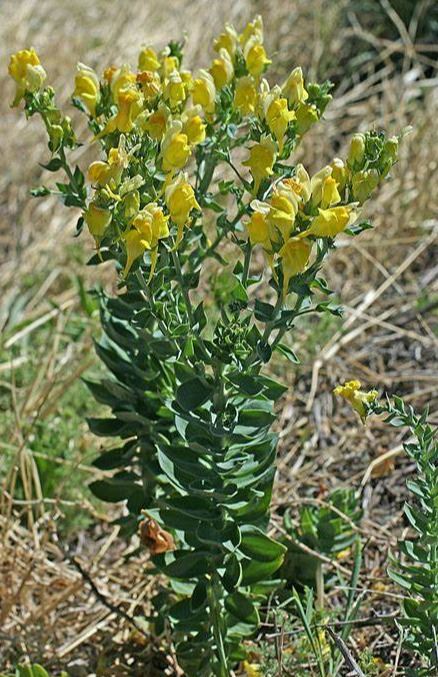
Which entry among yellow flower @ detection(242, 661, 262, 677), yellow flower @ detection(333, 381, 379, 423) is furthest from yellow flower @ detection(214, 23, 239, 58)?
yellow flower @ detection(242, 661, 262, 677)

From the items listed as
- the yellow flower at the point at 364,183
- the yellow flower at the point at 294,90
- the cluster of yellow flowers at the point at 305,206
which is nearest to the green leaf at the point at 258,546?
the cluster of yellow flowers at the point at 305,206

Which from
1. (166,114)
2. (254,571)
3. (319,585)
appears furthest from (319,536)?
(166,114)

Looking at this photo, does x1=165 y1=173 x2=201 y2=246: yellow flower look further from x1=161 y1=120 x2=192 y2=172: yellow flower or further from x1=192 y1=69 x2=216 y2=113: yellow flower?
x1=192 y1=69 x2=216 y2=113: yellow flower

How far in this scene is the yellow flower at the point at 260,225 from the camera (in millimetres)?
1459

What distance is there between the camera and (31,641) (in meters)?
2.18

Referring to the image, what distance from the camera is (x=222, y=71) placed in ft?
5.85

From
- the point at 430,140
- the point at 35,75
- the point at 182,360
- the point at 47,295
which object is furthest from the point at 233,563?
the point at 430,140

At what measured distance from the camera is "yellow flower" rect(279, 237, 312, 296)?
55.7 inches

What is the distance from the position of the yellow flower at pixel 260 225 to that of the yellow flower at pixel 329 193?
0.08 meters

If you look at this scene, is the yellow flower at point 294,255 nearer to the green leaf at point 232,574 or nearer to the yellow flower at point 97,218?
the yellow flower at point 97,218

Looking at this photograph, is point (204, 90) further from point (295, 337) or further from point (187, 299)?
point (295, 337)

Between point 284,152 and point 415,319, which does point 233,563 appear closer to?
point 284,152

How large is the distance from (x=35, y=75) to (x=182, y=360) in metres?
0.53

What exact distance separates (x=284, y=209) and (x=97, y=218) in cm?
27
